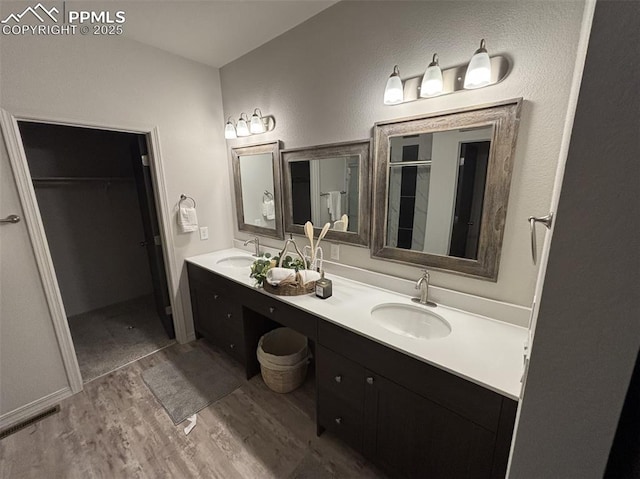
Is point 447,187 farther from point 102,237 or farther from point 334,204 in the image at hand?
point 102,237

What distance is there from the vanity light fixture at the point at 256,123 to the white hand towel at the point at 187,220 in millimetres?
896

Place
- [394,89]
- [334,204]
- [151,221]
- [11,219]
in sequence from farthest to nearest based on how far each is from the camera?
1. [151,221]
2. [334,204]
3. [11,219]
4. [394,89]

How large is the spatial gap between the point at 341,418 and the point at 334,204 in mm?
1267

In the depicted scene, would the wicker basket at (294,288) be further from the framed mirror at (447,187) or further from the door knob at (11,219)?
the door knob at (11,219)

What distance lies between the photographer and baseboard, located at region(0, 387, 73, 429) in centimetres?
164

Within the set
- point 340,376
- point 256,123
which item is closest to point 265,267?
point 340,376

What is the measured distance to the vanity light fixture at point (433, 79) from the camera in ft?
3.87

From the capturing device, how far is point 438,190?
1.35m

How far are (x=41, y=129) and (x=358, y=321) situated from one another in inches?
141

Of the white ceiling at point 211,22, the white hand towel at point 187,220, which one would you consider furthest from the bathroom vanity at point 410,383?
the white ceiling at point 211,22

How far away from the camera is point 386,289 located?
1.59 meters

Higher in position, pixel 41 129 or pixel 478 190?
pixel 41 129

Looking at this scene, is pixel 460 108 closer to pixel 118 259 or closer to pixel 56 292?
pixel 56 292

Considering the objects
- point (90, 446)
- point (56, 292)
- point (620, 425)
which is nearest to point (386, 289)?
point (620, 425)
